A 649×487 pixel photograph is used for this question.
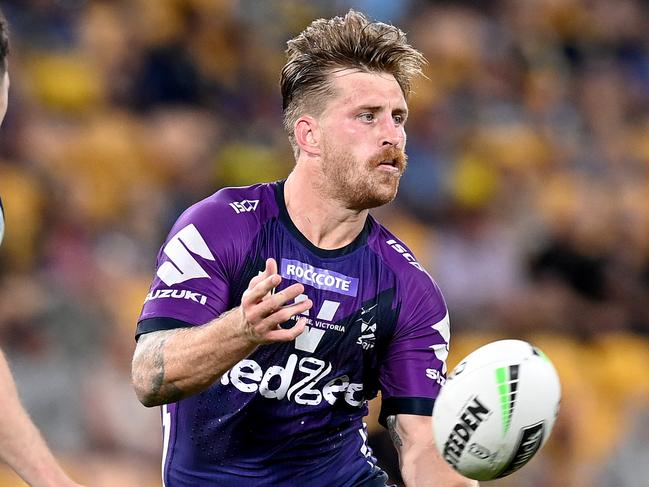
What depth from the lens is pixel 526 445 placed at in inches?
173

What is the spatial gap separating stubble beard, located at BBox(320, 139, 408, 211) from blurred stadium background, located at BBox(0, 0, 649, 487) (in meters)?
2.00

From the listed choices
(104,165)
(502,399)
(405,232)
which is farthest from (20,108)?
(502,399)

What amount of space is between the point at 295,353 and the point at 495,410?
836mm

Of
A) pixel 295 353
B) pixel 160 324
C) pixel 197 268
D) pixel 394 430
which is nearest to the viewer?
pixel 160 324

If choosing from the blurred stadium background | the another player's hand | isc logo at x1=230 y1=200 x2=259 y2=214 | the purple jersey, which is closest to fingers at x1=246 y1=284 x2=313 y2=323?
the another player's hand

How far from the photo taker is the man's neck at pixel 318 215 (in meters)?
4.92

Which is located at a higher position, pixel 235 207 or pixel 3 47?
pixel 3 47

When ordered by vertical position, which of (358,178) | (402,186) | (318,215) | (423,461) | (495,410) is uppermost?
(358,178)

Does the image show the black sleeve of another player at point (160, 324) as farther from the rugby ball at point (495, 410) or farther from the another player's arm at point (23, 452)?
the rugby ball at point (495, 410)

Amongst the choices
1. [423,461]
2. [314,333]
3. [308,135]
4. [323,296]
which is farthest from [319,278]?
[423,461]

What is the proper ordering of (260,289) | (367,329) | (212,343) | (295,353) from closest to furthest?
(260,289) → (212,343) → (295,353) → (367,329)

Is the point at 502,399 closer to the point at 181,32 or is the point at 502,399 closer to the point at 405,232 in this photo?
the point at 405,232

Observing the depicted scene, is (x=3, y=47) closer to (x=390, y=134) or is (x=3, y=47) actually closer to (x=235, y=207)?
(x=235, y=207)

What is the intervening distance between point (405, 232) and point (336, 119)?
207 inches
